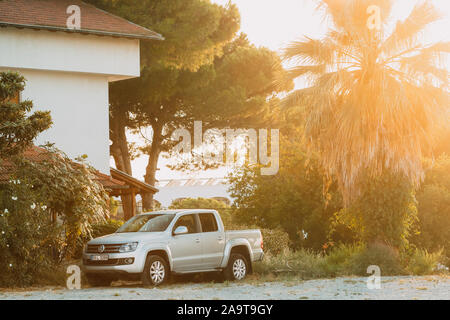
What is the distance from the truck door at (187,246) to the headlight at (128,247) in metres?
0.97

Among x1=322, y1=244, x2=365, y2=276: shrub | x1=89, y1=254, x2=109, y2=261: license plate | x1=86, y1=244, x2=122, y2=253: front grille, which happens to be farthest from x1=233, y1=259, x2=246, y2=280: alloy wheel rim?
x1=89, y1=254, x2=109, y2=261: license plate

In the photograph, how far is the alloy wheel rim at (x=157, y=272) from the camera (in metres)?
16.9

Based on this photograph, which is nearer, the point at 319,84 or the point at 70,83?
the point at 319,84

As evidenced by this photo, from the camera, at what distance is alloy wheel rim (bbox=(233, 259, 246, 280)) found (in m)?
18.8

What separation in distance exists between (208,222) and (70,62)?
370 inches

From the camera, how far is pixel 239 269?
18.9 meters

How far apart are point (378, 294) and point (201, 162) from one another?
2624 cm

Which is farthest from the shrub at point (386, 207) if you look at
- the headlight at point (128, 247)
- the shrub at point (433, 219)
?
the headlight at point (128, 247)

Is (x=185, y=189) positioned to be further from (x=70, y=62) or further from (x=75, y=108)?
(x=70, y=62)

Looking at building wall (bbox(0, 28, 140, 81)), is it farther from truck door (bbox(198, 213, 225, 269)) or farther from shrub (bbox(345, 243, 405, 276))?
shrub (bbox(345, 243, 405, 276))

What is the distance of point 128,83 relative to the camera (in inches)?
1342

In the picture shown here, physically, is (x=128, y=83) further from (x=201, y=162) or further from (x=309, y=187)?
(x=309, y=187)

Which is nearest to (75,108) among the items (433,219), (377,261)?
(377,261)
